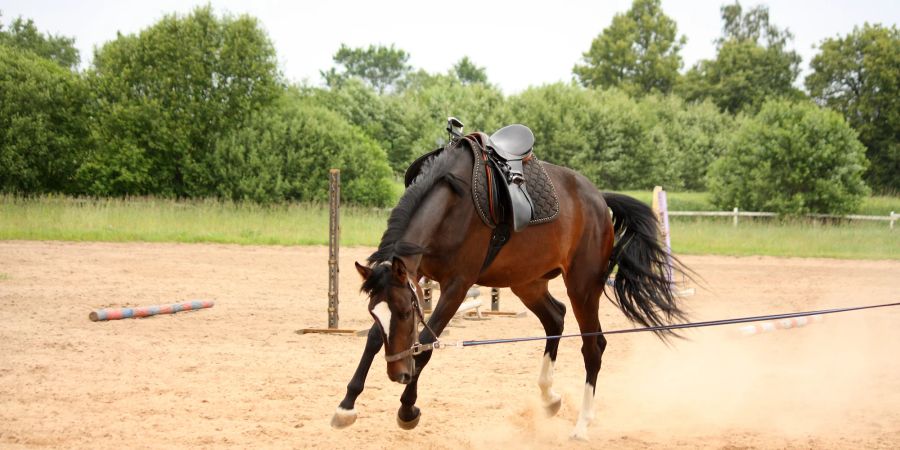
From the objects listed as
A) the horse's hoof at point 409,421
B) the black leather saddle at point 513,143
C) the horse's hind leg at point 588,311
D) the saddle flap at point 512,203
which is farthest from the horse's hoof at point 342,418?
the black leather saddle at point 513,143

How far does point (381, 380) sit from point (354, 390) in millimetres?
2305

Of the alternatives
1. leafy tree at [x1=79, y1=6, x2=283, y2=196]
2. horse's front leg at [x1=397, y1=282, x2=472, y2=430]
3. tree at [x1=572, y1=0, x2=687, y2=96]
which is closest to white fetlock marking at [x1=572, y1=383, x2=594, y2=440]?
horse's front leg at [x1=397, y1=282, x2=472, y2=430]

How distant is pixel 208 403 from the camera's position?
6184mm

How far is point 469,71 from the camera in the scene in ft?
277

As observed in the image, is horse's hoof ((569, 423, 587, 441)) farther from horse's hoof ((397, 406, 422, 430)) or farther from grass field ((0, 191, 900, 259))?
grass field ((0, 191, 900, 259))

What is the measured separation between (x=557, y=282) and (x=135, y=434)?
12.0 meters

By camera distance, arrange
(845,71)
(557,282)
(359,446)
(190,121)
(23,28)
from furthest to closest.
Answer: (23,28) < (845,71) < (190,121) < (557,282) < (359,446)

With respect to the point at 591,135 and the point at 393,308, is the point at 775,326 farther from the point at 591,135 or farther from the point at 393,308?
the point at 591,135

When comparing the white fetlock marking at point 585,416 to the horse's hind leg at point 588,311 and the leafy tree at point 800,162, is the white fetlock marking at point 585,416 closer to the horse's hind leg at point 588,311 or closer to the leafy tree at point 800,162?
the horse's hind leg at point 588,311

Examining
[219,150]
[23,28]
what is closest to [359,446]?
[219,150]

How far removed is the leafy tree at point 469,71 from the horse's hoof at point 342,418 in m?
80.5

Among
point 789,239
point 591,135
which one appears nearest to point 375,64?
point 591,135

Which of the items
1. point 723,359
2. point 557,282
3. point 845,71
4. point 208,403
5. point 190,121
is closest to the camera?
point 208,403

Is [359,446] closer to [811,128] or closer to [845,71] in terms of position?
[811,128]
